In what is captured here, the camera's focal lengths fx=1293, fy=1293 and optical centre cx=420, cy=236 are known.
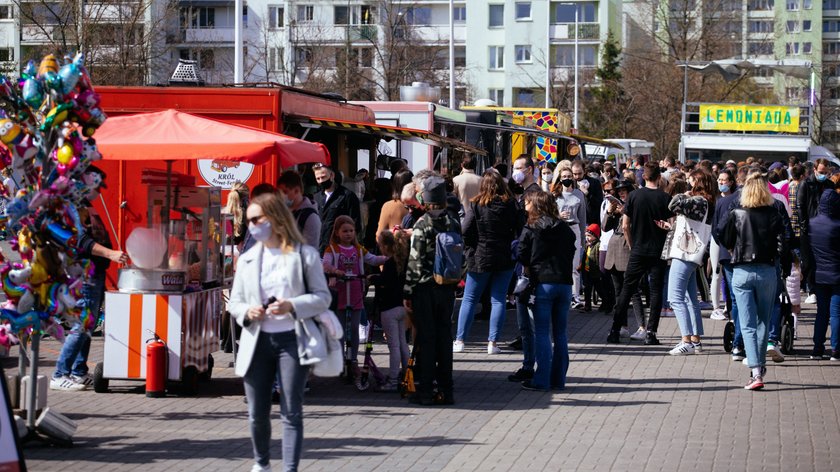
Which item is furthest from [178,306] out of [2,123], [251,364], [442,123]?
[442,123]

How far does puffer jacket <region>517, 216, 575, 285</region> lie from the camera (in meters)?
11.2

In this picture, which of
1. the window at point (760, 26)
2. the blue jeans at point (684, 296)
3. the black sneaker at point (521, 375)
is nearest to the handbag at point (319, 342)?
the black sneaker at point (521, 375)

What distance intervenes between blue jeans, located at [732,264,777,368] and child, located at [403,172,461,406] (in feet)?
8.80

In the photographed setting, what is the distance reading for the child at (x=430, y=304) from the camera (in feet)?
34.7

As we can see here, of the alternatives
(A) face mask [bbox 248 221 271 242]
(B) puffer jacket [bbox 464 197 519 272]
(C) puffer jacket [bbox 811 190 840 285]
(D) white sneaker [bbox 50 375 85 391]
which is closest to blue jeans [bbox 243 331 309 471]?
(A) face mask [bbox 248 221 271 242]

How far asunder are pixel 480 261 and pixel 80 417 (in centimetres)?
474

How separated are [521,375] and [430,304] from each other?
176 cm

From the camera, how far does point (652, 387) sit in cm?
1171

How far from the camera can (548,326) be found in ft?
37.1

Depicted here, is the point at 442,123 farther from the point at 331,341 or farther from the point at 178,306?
the point at 331,341

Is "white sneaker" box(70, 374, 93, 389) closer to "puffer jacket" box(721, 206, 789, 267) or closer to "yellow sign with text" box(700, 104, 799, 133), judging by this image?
"puffer jacket" box(721, 206, 789, 267)

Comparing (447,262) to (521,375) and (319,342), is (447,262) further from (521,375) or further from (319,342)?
(319,342)

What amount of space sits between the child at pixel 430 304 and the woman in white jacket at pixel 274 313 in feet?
10.4

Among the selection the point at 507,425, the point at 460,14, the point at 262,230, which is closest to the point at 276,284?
the point at 262,230
